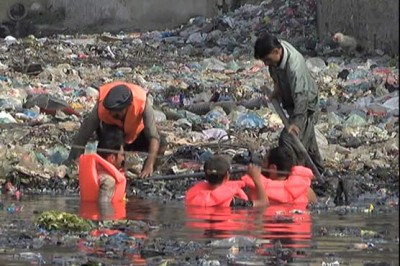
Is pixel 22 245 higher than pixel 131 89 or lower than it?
lower

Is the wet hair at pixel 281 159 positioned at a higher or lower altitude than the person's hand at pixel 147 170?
higher

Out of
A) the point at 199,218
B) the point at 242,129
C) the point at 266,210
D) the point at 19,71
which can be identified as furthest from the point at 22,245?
the point at 19,71

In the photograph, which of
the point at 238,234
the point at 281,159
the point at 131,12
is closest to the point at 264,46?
the point at 281,159

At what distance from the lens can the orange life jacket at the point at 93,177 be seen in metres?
9.44

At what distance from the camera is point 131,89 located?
973 centimetres

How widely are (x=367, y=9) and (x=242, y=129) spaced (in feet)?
20.9

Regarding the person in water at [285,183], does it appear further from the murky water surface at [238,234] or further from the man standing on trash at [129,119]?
the man standing on trash at [129,119]

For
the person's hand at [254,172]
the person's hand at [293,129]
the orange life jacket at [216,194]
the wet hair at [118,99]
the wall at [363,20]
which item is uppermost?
the wall at [363,20]

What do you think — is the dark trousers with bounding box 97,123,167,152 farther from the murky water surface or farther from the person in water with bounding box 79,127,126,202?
the murky water surface

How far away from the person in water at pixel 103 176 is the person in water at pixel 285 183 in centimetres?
92

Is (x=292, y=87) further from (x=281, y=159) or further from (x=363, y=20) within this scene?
(x=363, y=20)

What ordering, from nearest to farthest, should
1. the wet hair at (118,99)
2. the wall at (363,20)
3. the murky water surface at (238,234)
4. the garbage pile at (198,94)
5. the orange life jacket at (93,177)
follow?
1. the murky water surface at (238,234)
2. the orange life jacket at (93,177)
3. the wet hair at (118,99)
4. the garbage pile at (198,94)
5. the wall at (363,20)

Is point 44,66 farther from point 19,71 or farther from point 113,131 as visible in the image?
point 113,131

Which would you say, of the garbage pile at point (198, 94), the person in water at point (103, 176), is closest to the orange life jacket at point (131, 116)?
the person in water at point (103, 176)
